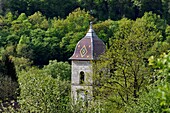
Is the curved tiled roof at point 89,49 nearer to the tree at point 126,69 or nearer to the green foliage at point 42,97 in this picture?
the tree at point 126,69

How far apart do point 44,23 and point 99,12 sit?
9488 millimetres

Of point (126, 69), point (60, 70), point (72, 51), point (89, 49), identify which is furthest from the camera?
point (72, 51)

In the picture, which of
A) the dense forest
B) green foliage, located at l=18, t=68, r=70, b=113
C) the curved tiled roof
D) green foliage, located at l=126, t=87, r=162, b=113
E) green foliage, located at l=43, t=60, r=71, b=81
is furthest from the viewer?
green foliage, located at l=43, t=60, r=71, b=81

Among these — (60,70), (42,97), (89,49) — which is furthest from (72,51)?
(42,97)

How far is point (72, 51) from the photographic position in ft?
191

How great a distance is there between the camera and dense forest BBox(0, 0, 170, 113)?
683 inches

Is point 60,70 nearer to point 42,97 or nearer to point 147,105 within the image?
point 42,97

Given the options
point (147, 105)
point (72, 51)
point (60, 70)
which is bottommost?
point (60, 70)

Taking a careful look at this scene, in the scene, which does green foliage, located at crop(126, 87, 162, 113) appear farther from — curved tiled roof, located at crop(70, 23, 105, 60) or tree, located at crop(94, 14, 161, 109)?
curved tiled roof, located at crop(70, 23, 105, 60)

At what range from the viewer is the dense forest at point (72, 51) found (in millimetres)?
17359

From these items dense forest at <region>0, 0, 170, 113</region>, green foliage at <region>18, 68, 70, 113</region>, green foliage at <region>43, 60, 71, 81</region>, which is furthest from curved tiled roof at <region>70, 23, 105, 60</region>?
green foliage at <region>43, 60, 71, 81</region>

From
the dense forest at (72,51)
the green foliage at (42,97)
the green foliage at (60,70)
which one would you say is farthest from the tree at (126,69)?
the green foliage at (60,70)

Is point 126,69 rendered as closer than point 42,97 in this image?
No

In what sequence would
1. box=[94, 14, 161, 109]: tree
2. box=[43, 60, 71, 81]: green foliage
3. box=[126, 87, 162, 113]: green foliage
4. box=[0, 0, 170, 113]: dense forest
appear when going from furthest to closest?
1. box=[43, 60, 71, 81]: green foliage
2. box=[94, 14, 161, 109]: tree
3. box=[0, 0, 170, 113]: dense forest
4. box=[126, 87, 162, 113]: green foliage
